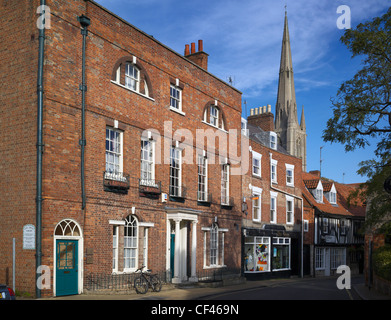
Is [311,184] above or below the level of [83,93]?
below

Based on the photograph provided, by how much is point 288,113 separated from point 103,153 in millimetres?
100983

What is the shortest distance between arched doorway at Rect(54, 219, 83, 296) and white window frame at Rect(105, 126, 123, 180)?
2.74 metres

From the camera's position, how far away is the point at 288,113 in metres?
116

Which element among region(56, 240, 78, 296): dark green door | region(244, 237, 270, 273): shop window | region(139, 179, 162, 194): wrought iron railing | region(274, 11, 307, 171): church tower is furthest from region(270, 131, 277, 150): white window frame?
region(274, 11, 307, 171): church tower

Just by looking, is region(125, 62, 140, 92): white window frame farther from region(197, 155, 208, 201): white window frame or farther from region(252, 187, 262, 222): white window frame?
region(252, 187, 262, 222): white window frame

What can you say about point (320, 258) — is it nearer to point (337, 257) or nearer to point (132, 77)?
point (337, 257)

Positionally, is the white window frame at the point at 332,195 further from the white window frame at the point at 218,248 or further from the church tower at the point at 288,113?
the church tower at the point at 288,113

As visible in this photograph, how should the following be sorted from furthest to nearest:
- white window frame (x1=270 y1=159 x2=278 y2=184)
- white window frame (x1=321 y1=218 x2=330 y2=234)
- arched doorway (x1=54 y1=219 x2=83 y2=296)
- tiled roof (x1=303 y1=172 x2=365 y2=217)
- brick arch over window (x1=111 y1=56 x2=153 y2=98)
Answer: tiled roof (x1=303 y1=172 x2=365 y2=217), white window frame (x1=321 y1=218 x2=330 y2=234), white window frame (x1=270 y1=159 x2=278 y2=184), brick arch over window (x1=111 y1=56 x2=153 y2=98), arched doorway (x1=54 y1=219 x2=83 y2=296)

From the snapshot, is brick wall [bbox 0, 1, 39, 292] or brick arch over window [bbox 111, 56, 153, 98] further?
brick arch over window [bbox 111, 56, 153, 98]

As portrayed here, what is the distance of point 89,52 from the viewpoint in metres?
19.2

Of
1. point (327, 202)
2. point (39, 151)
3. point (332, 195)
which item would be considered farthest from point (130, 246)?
point (332, 195)

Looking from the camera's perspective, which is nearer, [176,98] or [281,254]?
[176,98]

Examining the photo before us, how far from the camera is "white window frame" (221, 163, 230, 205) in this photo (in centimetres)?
2888
